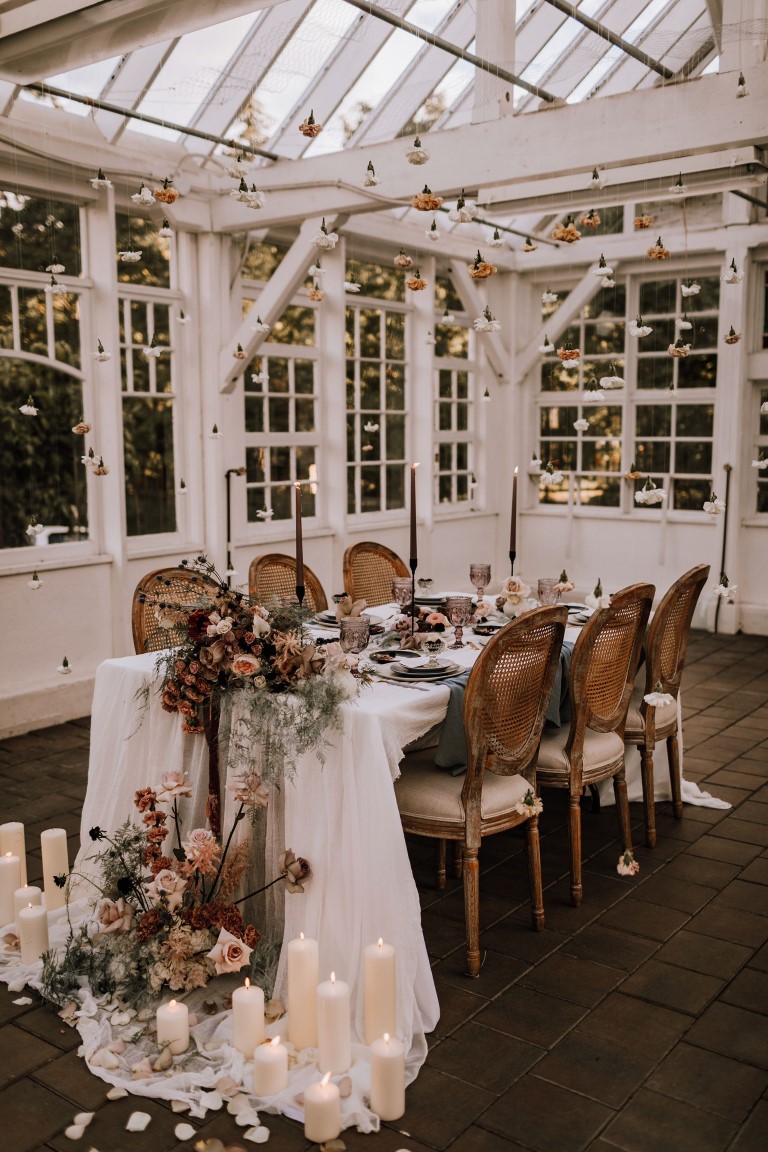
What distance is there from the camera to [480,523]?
9.27 metres

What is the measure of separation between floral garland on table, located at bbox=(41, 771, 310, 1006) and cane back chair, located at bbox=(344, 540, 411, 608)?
2129 mm

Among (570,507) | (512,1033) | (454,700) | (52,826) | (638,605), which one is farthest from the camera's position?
(570,507)

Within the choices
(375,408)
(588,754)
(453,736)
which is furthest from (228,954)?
(375,408)

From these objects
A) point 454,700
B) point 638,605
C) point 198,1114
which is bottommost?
point 198,1114

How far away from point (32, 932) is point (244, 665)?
3.51ft

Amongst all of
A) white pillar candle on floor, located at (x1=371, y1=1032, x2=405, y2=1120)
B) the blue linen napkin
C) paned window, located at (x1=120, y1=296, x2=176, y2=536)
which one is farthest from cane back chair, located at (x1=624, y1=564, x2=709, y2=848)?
paned window, located at (x1=120, y1=296, x2=176, y2=536)

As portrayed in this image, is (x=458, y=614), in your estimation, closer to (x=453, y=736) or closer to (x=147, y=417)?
(x=453, y=736)

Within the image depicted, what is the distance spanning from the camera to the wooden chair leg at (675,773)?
4414mm

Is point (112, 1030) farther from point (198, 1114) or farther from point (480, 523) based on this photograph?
point (480, 523)

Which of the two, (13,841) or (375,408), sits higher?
(375,408)

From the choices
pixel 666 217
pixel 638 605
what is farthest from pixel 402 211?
pixel 638 605

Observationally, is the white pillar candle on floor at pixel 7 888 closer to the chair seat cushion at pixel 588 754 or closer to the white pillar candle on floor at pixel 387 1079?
the white pillar candle on floor at pixel 387 1079

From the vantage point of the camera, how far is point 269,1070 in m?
2.51

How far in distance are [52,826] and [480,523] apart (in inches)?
223
